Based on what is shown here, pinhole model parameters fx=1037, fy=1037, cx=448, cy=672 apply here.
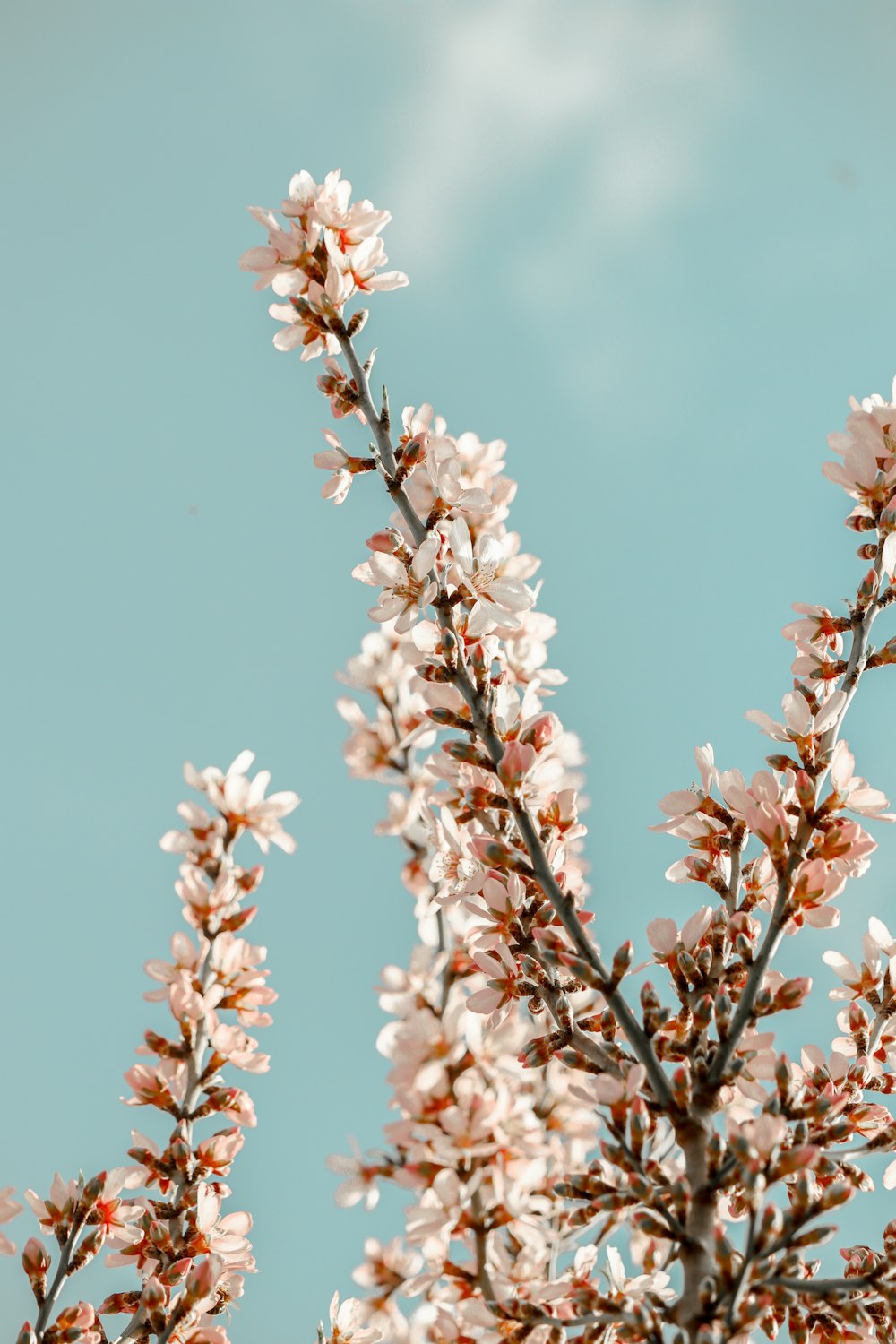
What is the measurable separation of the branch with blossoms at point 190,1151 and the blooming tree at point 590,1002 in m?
0.39

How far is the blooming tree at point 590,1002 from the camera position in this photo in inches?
70.6

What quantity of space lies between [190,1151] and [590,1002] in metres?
1.06

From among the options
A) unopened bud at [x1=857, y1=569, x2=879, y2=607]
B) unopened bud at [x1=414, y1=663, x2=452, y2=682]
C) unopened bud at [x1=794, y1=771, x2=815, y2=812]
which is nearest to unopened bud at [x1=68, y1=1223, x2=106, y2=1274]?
unopened bud at [x1=414, y1=663, x2=452, y2=682]

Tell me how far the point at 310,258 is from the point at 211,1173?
2206mm

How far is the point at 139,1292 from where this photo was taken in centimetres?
239

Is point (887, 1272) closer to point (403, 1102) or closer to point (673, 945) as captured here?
point (673, 945)

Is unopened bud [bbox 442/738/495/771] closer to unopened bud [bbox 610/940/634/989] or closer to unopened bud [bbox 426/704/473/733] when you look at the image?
unopened bud [bbox 426/704/473/733]

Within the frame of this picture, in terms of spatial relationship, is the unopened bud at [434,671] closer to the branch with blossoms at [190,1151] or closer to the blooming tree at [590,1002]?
the blooming tree at [590,1002]

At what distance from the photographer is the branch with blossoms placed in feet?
7.58

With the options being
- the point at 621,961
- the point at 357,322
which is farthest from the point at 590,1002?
the point at 357,322

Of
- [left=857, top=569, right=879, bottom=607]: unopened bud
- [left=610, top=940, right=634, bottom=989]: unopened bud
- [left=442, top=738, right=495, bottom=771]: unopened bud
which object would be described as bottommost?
[left=610, top=940, right=634, bottom=989]: unopened bud

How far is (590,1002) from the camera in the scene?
2.73 metres

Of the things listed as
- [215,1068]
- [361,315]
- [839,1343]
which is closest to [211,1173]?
[215,1068]

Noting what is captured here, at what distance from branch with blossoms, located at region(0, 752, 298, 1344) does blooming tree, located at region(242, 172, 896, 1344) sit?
0.39m
